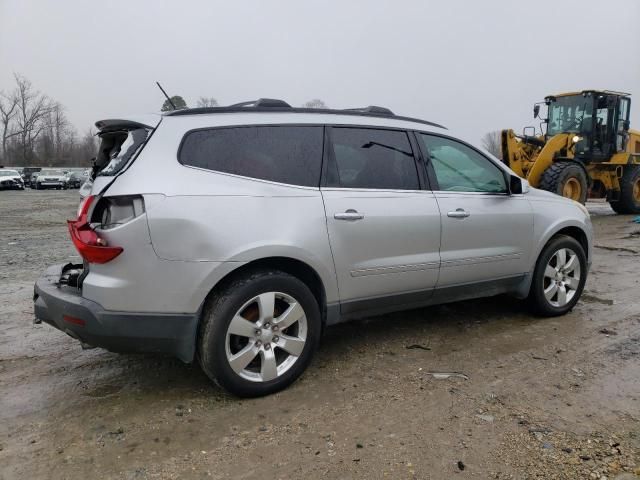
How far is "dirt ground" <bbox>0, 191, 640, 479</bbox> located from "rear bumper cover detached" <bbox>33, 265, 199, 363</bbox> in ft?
1.39

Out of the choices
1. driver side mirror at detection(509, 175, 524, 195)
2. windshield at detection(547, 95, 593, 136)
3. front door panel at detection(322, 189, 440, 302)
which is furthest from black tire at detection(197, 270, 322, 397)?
windshield at detection(547, 95, 593, 136)

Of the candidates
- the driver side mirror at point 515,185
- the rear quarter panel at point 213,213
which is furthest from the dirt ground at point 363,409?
the driver side mirror at point 515,185

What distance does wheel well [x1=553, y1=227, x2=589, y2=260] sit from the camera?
4961mm

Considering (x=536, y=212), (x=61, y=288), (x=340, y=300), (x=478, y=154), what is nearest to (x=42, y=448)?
(x=61, y=288)

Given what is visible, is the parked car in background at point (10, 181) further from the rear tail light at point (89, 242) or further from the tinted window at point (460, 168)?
the tinted window at point (460, 168)

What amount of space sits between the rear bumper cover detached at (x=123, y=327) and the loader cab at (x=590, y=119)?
40.6ft

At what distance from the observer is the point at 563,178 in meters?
11.7

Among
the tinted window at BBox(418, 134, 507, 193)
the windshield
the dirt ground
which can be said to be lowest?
the dirt ground

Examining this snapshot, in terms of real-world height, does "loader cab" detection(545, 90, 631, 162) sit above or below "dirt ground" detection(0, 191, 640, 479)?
above

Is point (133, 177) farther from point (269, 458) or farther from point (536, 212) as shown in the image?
point (536, 212)

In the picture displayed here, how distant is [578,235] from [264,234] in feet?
11.2

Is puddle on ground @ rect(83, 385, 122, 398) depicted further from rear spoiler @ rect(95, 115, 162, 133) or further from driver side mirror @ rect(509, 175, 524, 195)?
driver side mirror @ rect(509, 175, 524, 195)

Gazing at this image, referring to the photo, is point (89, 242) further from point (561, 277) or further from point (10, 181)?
point (10, 181)

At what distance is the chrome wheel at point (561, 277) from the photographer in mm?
4766
